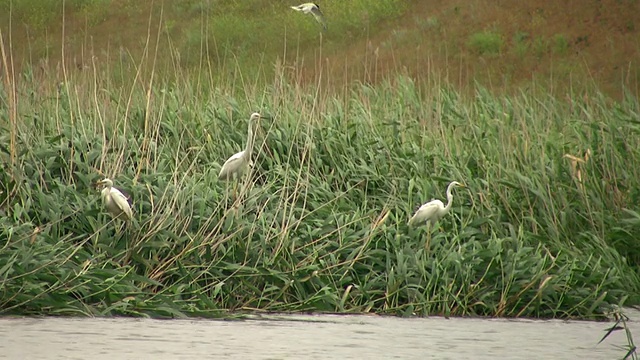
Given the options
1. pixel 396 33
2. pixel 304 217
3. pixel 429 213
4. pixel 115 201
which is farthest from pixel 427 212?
pixel 396 33

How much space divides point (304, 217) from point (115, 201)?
1.29 metres

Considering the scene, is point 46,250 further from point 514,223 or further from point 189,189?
point 514,223

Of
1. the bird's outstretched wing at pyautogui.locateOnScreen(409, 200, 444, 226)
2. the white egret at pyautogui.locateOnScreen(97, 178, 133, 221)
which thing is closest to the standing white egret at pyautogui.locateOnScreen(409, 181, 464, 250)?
the bird's outstretched wing at pyautogui.locateOnScreen(409, 200, 444, 226)

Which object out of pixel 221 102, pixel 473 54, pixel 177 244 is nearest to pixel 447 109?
pixel 221 102

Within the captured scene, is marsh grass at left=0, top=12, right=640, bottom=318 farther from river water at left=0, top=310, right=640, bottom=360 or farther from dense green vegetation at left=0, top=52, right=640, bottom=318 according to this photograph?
river water at left=0, top=310, right=640, bottom=360

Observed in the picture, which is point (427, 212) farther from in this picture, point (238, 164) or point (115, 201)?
point (115, 201)

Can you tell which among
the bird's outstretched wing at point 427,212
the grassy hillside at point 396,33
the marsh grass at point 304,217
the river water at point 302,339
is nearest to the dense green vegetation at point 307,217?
the marsh grass at point 304,217

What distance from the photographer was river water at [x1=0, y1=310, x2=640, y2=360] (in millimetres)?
5703

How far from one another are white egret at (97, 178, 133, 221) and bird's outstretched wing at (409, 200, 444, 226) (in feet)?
5.86

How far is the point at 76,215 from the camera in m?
7.45

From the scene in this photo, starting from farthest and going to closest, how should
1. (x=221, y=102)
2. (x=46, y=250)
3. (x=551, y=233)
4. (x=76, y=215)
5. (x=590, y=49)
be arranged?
(x=590, y=49), (x=221, y=102), (x=551, y=233), (x=76, y=215), (x=46, y=250)

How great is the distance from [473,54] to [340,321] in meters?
25.6

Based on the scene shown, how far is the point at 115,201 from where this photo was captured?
7012mm

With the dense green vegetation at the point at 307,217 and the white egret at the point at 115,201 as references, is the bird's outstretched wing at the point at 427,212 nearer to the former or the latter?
the dense green vegetation at the point at 307,217
